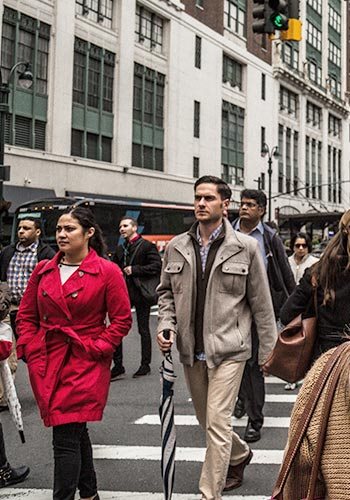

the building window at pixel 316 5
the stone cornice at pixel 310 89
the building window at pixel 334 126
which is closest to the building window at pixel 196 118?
the stone cornice at pixel 310 89

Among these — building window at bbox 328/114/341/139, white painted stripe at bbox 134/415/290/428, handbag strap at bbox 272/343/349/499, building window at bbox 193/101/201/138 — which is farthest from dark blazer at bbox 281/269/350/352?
building window at bbox 328/114/341/139

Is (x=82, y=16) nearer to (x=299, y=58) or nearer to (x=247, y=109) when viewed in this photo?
(x=247, y=109)

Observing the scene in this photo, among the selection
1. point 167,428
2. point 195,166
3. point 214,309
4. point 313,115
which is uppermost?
point 313,115

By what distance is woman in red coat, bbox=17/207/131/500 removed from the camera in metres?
3.59

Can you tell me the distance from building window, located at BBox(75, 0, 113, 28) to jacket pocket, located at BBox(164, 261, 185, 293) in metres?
31.0

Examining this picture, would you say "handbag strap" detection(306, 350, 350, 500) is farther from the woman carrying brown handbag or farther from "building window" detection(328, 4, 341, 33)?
"building window" detection(328, 4, 341, 33)

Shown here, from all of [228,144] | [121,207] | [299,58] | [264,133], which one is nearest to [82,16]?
[121,207]

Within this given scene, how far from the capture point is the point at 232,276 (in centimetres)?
407

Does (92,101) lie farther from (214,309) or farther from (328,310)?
(328,310)

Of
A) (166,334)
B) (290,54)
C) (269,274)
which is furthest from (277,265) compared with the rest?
(290,54)

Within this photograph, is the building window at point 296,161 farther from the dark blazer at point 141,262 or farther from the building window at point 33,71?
the dark blazer at point 141,262

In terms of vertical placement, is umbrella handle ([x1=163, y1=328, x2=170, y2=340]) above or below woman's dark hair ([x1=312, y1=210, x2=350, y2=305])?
below

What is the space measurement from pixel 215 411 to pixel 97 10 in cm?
Result: 3321

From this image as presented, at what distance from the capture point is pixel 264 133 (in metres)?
49.9
